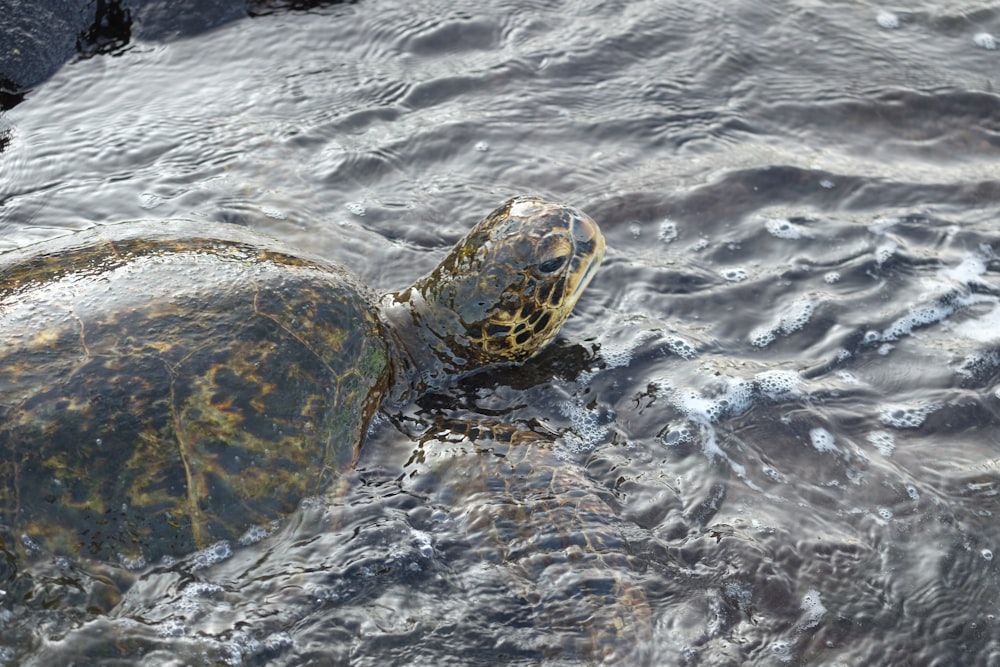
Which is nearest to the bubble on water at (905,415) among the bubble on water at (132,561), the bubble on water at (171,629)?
the bubble on water at (171,629)

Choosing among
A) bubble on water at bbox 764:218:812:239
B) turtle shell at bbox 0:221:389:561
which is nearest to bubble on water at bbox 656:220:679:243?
bubble on water at bbox 764:218:812:239

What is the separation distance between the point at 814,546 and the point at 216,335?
2.60 metres

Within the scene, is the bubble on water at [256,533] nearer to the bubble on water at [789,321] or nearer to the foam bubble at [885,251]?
the bubble on water at [789,321]

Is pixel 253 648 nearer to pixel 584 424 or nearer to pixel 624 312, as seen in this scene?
pixel 584 424

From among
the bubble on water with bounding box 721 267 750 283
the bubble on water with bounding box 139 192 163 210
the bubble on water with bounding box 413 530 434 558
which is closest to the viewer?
the bubble on water with bounding box 413 530 434 558

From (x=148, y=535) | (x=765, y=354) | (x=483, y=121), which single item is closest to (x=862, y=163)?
(x=765, y=354)

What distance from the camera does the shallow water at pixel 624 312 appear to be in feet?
12.1

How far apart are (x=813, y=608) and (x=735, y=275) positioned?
6.81 feet

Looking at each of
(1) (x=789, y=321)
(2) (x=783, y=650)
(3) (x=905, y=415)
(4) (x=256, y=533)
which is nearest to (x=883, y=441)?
(3) (x=905, y=415)

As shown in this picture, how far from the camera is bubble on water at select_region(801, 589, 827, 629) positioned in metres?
3.74

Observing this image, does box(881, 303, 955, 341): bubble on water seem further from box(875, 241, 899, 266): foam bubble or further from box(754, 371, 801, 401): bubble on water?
box(754, 371, 801, 401): bubble on water

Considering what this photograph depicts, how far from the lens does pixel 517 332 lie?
4.71 m

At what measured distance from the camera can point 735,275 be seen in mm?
5305

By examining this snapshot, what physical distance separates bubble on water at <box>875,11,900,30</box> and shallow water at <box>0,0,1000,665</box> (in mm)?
69
